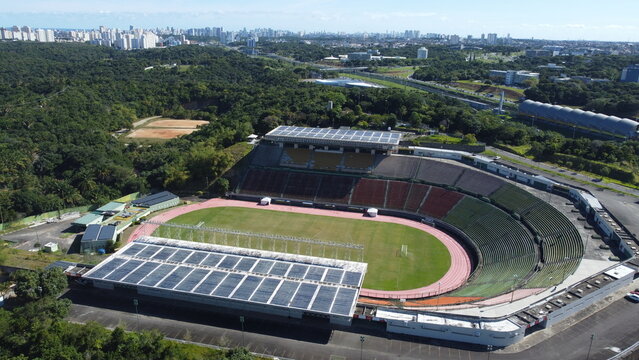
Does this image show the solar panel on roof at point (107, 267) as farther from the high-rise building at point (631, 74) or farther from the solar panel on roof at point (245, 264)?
the high-rise building at point (631, 74)

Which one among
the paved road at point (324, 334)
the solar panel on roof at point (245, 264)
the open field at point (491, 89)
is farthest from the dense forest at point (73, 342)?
the open field at point (491, 89)

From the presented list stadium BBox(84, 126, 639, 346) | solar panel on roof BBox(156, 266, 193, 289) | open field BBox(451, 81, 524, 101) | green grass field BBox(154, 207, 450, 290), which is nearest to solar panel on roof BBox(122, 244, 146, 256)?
stadium BBox(84, 126, 639, 346)

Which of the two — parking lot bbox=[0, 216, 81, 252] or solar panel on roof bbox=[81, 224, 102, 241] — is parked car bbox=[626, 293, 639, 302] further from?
parking lot bbox=[0, 216, 81, 252]

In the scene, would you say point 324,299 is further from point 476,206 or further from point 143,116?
point 143,116

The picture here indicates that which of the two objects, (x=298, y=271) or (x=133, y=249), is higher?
(x=298, y=271)

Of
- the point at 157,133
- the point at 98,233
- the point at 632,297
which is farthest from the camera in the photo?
the point at 157,133

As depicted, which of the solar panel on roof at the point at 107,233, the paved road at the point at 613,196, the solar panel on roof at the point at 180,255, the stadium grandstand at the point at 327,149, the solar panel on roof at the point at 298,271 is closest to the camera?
the solar panel on roof at the point at 298,271

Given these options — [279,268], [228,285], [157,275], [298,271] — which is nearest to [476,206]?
[298,271]
